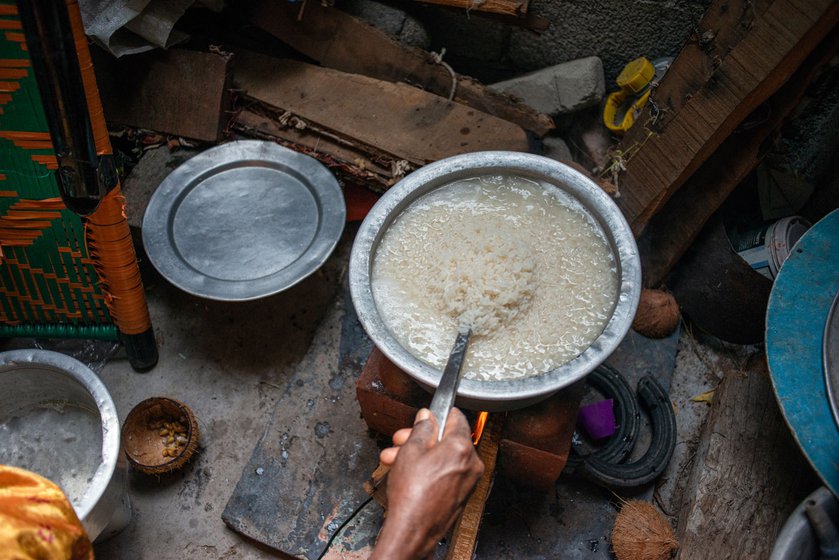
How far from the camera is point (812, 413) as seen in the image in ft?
7.04

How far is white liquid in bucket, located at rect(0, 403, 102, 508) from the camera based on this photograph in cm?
262

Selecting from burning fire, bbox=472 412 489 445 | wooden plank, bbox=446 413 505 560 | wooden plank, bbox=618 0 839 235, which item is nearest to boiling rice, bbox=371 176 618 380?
burning fire, bbox=472 412 489 445

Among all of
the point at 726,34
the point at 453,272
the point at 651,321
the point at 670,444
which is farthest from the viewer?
the point at 651,321

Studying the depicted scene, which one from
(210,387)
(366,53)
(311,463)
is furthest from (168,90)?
(311,463)

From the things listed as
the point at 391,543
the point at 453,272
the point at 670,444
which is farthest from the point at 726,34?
the point at 391,543

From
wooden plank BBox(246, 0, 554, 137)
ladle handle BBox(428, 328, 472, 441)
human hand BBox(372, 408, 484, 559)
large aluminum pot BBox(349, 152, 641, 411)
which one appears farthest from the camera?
wooden plank BBox(246, 0, 554, 137)

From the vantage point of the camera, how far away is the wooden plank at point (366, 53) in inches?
134

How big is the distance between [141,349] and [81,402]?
0.47 metres

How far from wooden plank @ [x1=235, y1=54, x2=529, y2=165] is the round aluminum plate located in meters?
0.26

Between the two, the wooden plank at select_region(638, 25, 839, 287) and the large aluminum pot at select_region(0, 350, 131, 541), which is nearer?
the large aluminum pot at select_region(0, 350, 131, 541)

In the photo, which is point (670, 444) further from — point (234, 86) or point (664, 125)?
point (234, 86)

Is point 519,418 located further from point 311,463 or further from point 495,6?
point 495,6

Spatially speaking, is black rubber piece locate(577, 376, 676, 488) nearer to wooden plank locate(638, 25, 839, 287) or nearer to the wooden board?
wooden plank locate(638, 25, 839, 287)

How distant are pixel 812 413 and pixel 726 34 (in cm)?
145
